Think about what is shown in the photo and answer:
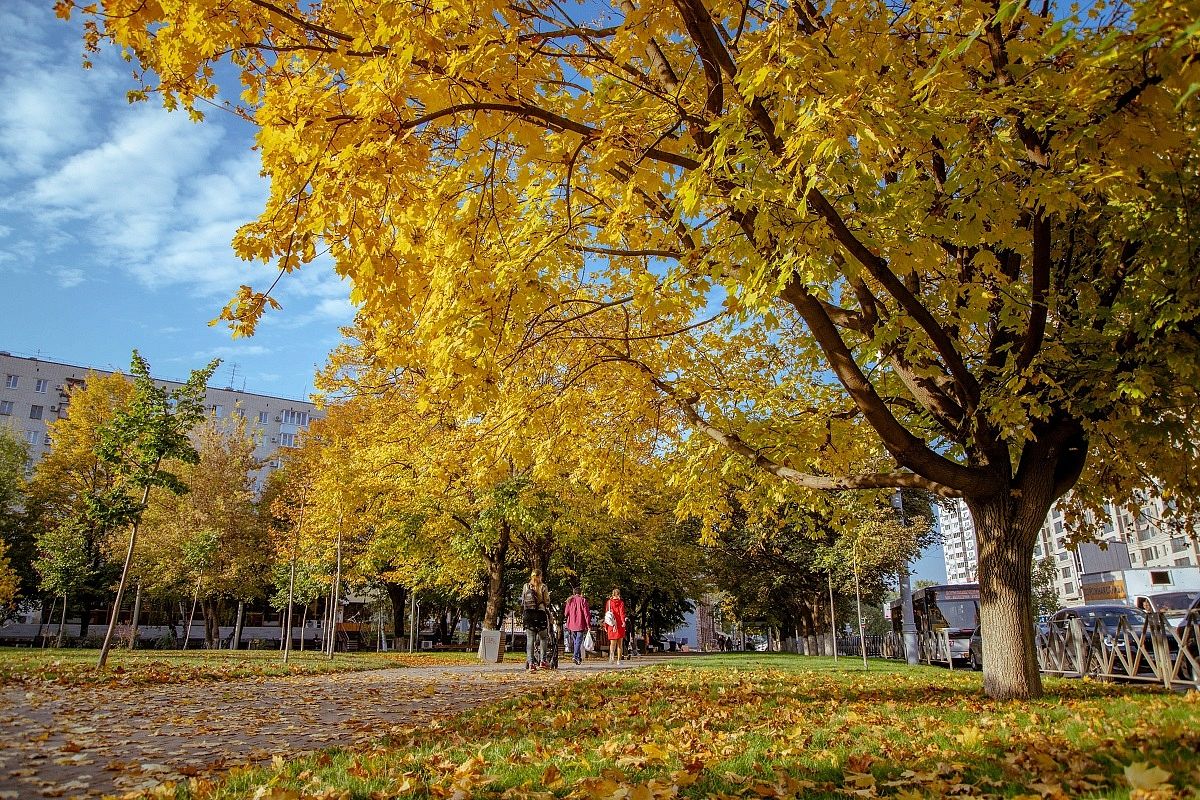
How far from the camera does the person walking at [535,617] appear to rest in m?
15.1

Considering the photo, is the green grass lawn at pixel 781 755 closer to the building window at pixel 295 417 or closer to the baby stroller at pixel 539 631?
the baby stroller at pixel 539 631

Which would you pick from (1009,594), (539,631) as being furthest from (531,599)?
(1009,594)

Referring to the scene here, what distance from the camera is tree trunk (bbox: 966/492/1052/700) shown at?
7641 millimetres

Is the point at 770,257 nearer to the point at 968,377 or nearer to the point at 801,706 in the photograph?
the point at 968,377

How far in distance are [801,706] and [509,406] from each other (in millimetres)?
4839

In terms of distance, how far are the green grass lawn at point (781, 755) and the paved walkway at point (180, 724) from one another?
2.12ft

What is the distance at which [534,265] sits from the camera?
603 cm

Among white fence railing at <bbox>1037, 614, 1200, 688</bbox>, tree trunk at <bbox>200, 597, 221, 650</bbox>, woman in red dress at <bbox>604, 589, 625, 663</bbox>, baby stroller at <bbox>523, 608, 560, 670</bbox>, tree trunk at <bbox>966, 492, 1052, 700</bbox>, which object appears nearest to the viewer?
tree trunk at <bbox>966, 492, 1052, 700</bbox>

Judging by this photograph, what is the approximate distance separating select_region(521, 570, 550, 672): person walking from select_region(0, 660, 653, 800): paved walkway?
11.5 ft

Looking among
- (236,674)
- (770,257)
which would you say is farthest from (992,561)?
(236,674)

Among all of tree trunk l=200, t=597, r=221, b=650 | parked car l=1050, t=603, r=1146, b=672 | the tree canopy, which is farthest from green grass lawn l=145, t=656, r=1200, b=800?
tree trunk l=200, t=597, r=221, b=650

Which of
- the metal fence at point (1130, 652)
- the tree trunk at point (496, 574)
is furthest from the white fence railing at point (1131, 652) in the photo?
the tree trunk at point (496, 574)

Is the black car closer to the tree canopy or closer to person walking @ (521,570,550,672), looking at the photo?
the tree canopy

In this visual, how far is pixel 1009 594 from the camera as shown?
307 inches
